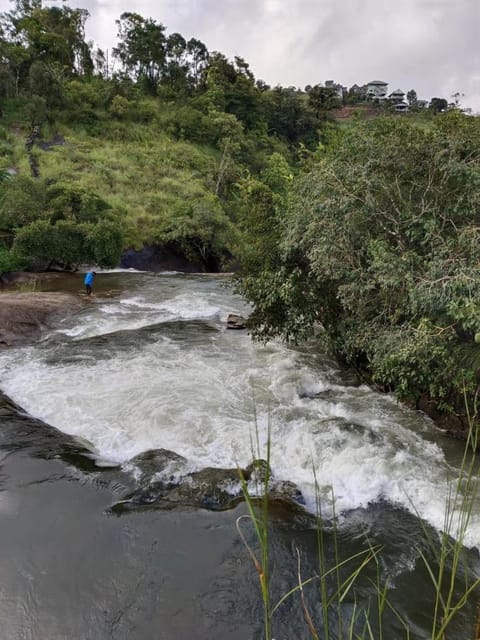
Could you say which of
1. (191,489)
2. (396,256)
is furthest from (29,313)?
(396,256)

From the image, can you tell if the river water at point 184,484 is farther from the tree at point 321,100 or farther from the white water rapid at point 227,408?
the tree at point 321,100

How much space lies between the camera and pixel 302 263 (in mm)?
8633

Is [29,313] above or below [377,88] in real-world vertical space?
below

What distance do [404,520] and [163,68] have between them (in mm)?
52448

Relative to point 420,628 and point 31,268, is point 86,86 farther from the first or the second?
point 420,628

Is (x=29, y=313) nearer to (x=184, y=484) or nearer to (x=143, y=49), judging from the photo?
(x=184, y=484)

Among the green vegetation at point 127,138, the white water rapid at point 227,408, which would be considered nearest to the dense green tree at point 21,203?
the green vegetation at point 127,138

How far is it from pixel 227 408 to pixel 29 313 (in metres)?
7.66

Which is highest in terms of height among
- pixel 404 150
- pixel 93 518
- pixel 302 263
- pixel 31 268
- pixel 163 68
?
pixel 163 68

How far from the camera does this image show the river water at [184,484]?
4363 millimetres

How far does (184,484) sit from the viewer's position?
604 cm

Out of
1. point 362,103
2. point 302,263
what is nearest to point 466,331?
point 302,263

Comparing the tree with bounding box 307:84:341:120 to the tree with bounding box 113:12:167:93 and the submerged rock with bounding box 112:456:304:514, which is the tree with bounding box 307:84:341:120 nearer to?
the tree with bounding box 113:12:167:93

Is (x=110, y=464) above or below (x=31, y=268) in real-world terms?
below
